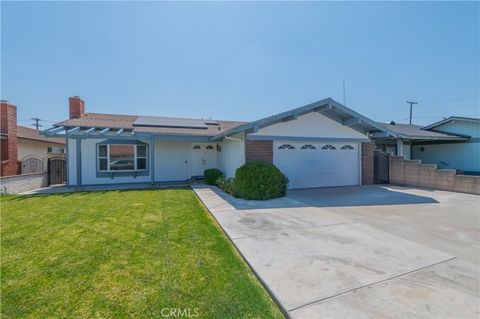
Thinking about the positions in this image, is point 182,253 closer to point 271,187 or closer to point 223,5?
point 271,187

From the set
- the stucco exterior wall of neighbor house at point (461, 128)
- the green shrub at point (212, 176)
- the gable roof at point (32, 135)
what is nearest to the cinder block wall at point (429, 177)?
the stucco exterior wall of neighbor house at point (461, 128)

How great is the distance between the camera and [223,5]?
9430 millimetres

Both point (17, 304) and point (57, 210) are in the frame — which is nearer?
point (17, 304)

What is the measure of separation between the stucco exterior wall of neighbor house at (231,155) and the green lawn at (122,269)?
4.88m

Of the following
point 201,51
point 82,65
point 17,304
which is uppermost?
point 201,51

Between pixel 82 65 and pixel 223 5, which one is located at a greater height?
pixel 223 5

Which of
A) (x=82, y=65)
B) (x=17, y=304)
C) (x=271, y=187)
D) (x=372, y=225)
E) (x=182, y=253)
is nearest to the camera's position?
(x=17, y=304)

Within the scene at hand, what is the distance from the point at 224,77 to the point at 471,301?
15.0 m

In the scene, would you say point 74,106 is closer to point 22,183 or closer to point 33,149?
point 33,149

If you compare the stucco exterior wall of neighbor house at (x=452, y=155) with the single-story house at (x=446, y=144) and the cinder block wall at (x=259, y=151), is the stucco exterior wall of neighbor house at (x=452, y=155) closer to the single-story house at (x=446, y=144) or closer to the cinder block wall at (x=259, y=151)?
the single-story house at (x=446, y=144)

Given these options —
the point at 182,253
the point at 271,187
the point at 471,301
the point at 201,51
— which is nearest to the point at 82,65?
the point at 201,51

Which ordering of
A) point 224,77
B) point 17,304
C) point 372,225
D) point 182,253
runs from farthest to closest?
point 224,77
point 372,225
point 182,253
point 17,304

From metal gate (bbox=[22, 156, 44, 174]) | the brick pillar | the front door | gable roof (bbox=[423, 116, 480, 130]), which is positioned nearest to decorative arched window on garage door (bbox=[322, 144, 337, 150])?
the brick pillar

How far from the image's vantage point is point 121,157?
13750 mm
